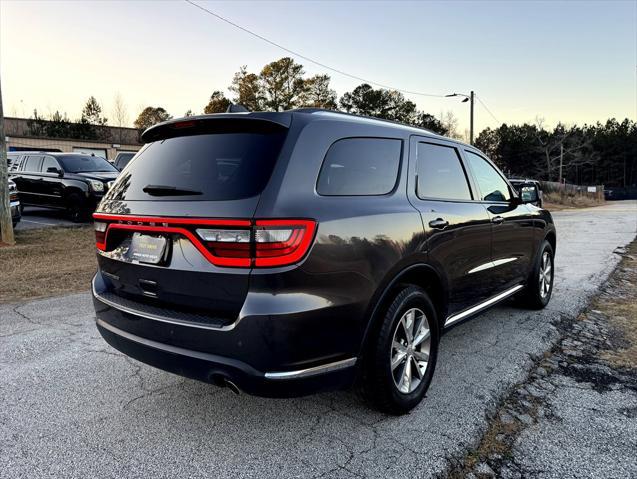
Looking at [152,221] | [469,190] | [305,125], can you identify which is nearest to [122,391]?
[152,221]

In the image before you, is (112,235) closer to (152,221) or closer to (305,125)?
(152,221)

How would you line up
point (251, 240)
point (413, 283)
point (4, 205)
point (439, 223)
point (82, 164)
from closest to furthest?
1. point (251, 240)
2. point (413, 283)
3. point (439, 223)
4. point (4, 205)
5. point (82, 164)

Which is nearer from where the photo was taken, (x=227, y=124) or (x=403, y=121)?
(x=227, y=124)

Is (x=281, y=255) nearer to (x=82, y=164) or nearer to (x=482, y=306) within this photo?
(x=482, y=306)

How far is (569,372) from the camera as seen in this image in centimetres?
368

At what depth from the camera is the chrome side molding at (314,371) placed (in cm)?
228

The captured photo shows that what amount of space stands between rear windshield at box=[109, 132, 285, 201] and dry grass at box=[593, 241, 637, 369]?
3.39 meters

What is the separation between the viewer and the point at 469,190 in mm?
3957

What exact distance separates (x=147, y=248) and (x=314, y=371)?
1.15 m

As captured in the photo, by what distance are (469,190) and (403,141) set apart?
1.03m

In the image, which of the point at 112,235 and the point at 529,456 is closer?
the point at 529,456

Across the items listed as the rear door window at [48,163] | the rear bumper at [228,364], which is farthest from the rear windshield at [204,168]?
the rear door window at [48,163]

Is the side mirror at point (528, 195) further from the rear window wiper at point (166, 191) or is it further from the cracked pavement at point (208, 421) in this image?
the rear window wiper at point (166, 191)

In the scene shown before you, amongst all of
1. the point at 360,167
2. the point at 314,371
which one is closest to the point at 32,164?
the point at 360,167
